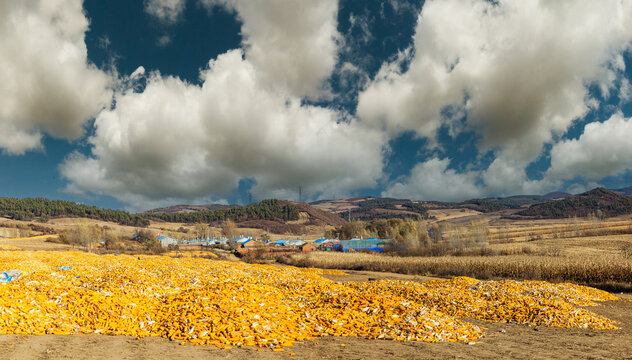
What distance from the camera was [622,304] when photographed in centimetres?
2106

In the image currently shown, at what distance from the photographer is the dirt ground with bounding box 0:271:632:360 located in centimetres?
977

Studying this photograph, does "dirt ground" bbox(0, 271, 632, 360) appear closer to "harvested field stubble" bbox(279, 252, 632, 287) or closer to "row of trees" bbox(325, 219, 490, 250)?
"harvested field stubble" bbox(279, 252, 632, 287)

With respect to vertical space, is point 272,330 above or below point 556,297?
above

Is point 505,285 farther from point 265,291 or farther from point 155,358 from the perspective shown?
point 155,358

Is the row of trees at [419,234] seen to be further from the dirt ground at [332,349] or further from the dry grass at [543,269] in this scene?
the dirt ground at [332,349]

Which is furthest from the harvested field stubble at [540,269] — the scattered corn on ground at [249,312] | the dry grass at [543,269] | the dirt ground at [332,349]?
the dirt ground at [332,349]

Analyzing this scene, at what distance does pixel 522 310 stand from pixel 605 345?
4.21 meters

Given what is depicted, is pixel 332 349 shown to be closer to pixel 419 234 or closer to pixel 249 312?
pixel 249 312

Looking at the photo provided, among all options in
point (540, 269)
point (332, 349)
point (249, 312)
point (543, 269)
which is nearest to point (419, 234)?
point (540, 269)

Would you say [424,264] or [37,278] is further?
[424,264]

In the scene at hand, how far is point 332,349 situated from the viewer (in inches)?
425

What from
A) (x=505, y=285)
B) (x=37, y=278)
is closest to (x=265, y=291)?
(x=37, y=278)

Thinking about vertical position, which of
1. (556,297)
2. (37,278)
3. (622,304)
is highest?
(37,278)

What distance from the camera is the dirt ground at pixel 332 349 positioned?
9773 mm
